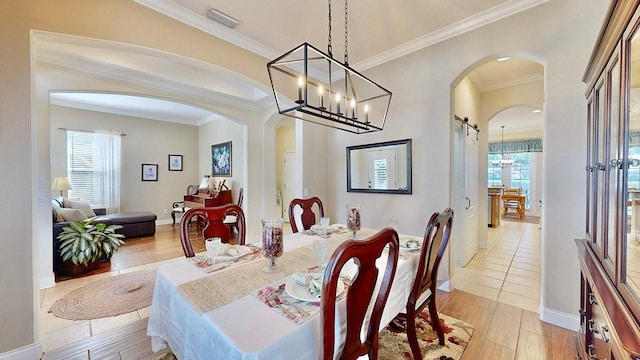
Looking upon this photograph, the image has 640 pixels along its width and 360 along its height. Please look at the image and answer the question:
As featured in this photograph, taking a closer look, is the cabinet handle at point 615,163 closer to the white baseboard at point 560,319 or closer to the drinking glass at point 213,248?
the white baseboard at point 560,319

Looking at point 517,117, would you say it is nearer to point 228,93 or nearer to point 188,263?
point 228,93

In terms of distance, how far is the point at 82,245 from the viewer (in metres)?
3.34

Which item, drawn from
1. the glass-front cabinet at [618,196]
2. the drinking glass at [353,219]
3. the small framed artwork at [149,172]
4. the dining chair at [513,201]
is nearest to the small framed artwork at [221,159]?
the small framed artwork at [149,172]

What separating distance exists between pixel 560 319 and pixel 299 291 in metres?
2.50

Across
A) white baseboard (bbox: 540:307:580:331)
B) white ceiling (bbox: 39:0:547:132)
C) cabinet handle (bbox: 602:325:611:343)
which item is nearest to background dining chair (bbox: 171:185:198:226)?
white ceiling (bbox: 39:0:547:132)

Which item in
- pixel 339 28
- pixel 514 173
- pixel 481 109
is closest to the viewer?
pixel 339 28

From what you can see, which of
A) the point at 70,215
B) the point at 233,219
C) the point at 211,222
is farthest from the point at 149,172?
the point at 211,222

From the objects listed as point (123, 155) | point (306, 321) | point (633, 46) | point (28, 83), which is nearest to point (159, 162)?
point (123, 155)

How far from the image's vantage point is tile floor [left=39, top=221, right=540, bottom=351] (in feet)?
7.16

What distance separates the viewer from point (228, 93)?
4.58 meters

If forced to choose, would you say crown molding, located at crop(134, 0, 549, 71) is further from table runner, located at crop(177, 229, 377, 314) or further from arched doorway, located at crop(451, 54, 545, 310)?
table runner, located at crop(177, 229, 377, 314)

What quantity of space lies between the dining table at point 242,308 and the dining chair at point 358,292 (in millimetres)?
59

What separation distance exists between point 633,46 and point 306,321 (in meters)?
1.64

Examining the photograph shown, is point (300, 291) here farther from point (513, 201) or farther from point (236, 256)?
point (513, 201)
